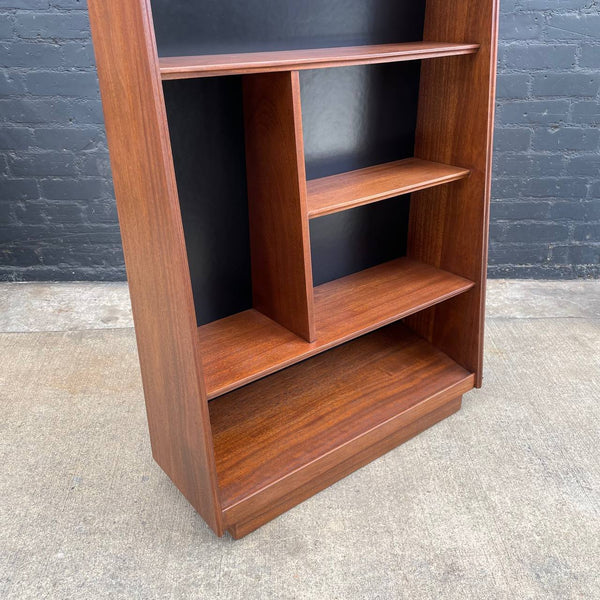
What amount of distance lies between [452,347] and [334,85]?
0.90 meters

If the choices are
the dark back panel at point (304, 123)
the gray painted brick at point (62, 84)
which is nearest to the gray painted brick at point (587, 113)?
the dark back panel at point (304, 123)

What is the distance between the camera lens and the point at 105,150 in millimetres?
2584

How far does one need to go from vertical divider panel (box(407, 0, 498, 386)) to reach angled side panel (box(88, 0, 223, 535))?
0.92m

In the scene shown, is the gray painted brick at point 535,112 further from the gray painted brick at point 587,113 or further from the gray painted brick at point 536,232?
the gray painted brick at point 536,232

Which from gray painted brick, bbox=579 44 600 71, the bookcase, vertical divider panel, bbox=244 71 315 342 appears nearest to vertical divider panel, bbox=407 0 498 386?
the bookcase

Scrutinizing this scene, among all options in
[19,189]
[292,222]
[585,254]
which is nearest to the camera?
[292,222]

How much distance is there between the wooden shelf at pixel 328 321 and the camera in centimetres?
139

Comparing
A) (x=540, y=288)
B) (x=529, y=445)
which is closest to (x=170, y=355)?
(x=529, y=445)

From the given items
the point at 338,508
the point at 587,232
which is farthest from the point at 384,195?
the point at 587,232

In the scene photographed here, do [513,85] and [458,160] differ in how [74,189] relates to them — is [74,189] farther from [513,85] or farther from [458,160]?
[513,85]

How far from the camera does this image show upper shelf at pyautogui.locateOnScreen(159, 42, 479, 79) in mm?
1057

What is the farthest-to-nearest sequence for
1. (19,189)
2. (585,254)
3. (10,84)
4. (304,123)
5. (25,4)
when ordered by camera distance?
(585,254), (19,189), (10,84), (25,4), (304,123)

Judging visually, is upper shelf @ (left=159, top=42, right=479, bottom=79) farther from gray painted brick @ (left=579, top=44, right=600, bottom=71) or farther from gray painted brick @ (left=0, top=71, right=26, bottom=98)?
gray painted brick @ (left=0, top=71, right=26, bottom=98)

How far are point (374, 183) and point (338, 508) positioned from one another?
864 mm
